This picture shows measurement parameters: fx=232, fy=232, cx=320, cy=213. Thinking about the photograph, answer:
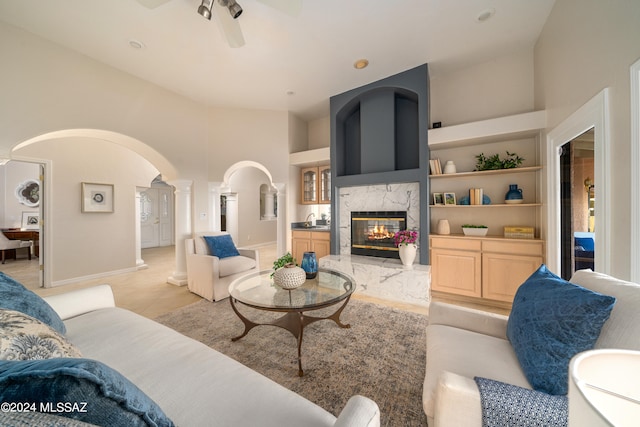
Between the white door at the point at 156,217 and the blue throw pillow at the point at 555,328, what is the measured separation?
9485 mm

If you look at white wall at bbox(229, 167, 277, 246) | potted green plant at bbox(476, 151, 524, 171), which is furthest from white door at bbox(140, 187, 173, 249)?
potted green plant at bbox(476, 151, 524, 171)

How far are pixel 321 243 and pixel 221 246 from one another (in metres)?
1.69

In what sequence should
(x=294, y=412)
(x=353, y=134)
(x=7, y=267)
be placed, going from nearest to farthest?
(x=294, y=412)
(x=353, y=134)
(x=7, y=267)

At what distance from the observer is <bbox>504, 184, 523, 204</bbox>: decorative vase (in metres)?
2.85

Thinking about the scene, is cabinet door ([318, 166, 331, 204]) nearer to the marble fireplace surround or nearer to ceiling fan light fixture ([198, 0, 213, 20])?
the marble fireplace surround

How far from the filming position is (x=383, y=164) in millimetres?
3535

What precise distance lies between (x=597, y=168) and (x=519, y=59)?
2259 millimetres

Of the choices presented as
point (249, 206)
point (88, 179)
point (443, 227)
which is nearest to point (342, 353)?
point (443, 227)

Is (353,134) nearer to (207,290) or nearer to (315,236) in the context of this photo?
(315,236)

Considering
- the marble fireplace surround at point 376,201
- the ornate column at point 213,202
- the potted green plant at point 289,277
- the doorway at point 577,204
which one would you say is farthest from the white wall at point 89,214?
the doorway at point 577,204

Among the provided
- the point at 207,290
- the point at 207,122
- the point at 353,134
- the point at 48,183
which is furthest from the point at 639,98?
the point at 48,183

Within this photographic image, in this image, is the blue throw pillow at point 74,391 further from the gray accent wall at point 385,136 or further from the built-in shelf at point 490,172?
the built-in shelf at point 490,172

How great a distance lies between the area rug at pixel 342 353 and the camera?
145cm

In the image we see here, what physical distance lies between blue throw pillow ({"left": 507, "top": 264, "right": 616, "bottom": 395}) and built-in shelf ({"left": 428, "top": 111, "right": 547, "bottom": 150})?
7.81 ft
